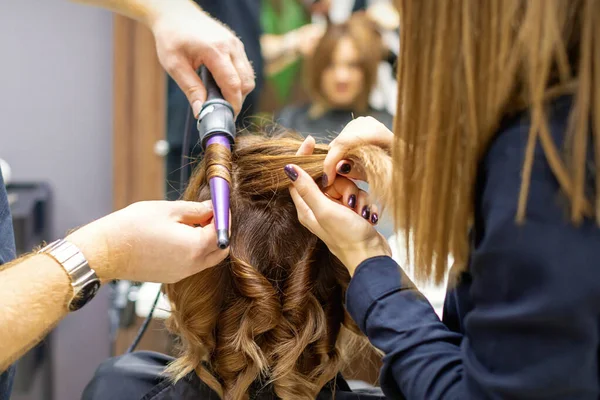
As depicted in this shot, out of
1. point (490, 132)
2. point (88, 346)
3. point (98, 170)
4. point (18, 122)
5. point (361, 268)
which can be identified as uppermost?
point (490, 132)

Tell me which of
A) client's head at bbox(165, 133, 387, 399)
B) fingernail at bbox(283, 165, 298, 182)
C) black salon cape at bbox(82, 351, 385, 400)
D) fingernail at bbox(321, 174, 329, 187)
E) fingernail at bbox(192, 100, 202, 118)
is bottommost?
black salon cape at bbox(82, 351, 385, 400)

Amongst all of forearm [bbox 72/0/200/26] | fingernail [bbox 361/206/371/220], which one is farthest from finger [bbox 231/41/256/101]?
fingernail [bbox 361/206/371/220]

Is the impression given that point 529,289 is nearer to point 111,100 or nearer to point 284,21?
point 284,21

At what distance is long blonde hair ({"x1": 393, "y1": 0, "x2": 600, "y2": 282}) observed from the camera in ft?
2.10

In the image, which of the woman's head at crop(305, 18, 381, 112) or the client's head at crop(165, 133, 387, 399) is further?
the woman's head at crop(305, 18, 381, 112)

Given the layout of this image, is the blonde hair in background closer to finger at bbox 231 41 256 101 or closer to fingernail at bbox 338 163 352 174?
finger at bbox 231 41 256 101

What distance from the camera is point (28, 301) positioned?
0.91m

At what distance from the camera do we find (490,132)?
708mm

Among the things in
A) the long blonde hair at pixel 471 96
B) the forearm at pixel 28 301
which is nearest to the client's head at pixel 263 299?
the forearm at pixel 28 301

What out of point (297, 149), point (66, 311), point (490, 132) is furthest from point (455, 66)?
point (66, 311)

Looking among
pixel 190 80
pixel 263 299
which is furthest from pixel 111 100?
pixel 263 299

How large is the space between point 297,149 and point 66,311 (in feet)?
1.60

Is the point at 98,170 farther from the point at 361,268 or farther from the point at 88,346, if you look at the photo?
the point at 361,268

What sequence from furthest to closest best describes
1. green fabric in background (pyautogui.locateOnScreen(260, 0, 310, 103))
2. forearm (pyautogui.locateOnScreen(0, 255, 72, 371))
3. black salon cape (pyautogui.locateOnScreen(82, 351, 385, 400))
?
green fabric in background (pyautogui.locateOnScreen(260, 0, 310, 103)), black salon cape (pyautogui.locateOnScreen(82, 351, 385, 400)), forearm (pyautogui.locateOnScreen(0, 255, 72, 371))
